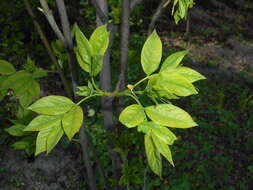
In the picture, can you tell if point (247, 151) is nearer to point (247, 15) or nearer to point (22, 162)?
point (22, 162)

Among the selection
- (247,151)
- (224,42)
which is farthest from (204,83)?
(224,42)

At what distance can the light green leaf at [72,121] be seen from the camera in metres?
0.58

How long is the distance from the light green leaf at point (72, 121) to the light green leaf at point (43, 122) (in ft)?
0.08

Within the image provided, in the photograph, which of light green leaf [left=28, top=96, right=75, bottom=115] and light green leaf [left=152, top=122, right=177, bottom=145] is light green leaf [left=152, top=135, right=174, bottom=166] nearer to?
light green leaf [left=152, top=122, right=177, bottom=145]

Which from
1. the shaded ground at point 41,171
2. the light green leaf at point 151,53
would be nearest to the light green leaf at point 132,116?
the light green leaf at point 151,53

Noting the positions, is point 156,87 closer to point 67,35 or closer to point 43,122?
point 43,122

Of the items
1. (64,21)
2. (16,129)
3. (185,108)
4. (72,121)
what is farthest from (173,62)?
(185,108)

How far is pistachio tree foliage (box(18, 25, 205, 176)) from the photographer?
577 mm

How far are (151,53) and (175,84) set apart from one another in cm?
11

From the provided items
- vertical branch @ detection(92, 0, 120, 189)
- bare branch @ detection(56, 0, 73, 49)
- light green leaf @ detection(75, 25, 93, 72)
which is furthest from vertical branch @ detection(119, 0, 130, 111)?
light green leaf @ detection(75, 25, 93, 72)

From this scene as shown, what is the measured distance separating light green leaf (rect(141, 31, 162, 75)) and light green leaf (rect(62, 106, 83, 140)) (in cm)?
19

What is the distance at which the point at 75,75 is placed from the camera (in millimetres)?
993

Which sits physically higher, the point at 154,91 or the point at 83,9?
the point at 154,91

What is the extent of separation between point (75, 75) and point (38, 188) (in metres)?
1.91
